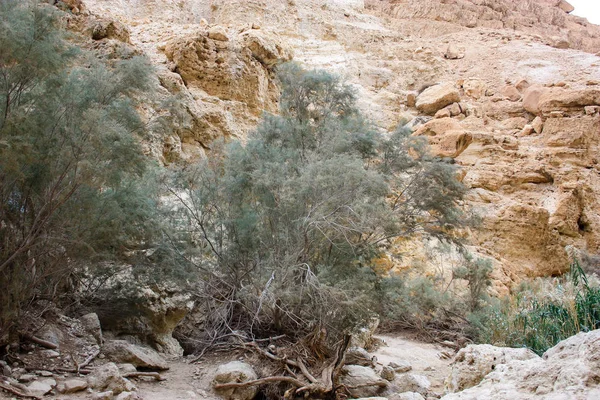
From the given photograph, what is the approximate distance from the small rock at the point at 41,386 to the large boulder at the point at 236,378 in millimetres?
2270

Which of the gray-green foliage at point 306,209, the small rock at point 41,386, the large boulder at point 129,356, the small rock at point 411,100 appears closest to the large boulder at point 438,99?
the small rock at point 411,100

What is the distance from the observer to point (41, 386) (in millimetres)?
5832

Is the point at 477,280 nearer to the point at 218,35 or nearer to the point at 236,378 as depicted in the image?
the point at 236,378

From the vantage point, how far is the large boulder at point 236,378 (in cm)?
Result: 713

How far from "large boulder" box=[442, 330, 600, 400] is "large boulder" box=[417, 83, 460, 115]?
22974 millimetres

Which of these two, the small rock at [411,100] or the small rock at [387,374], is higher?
the small rock at [411,100]

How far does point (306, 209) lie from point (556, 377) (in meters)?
5.83

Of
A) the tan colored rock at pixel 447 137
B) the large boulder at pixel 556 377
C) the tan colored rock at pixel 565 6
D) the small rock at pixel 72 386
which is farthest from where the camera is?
the tan colored rock at pixel 565 6

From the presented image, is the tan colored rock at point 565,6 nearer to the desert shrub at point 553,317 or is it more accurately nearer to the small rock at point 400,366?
the desert shrub at point 553,317

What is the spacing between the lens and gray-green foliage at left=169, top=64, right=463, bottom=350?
781 cm

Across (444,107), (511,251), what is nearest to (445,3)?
(444,107)

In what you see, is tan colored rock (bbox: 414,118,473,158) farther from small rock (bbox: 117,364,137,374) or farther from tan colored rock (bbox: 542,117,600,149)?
small rock (bbox: 117,364,137,374)

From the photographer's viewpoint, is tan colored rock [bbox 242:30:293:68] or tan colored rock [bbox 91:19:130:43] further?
tan colored rock [bbox 242:30:293:68]

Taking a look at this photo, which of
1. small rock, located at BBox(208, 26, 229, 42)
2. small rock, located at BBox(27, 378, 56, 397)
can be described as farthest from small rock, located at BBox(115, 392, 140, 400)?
small rock, located at BBox(208, 26, 229, 42)
